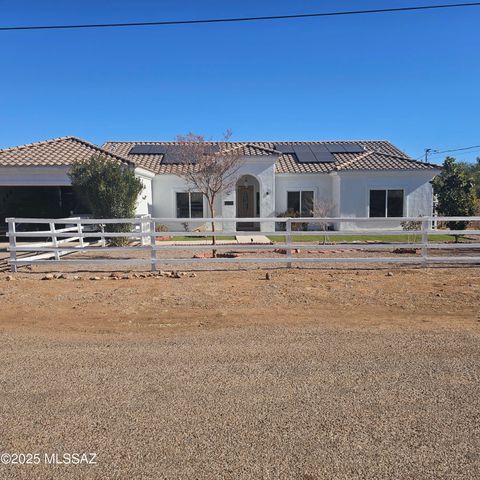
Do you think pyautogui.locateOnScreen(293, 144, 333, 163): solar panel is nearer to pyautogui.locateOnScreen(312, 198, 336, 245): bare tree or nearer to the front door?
pyautogui.locateOnScreen(312, 198, 336, 245): bare tree

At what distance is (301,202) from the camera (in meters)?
23.2

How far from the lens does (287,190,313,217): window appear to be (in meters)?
22.9

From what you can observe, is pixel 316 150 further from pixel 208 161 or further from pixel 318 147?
pixel 208 161

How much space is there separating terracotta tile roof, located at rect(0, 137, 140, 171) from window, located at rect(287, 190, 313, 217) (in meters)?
8.50

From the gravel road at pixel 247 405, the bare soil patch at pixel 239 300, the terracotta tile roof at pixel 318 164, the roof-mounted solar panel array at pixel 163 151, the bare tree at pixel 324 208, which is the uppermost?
the roof-mounted solar panel array at pixel 163 151

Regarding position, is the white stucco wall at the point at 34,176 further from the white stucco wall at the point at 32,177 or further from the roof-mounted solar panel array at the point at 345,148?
the roof-mounted solar panel array at the point at 345,148

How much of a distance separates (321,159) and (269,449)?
74.3 ft

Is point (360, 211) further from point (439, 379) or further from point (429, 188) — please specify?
point (439, 379)

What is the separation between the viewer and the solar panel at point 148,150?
2503 centimetres

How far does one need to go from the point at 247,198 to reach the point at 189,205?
364 cm

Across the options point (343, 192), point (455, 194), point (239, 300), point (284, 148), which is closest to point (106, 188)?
point (239, 300)

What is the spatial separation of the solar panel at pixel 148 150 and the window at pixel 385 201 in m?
11.7

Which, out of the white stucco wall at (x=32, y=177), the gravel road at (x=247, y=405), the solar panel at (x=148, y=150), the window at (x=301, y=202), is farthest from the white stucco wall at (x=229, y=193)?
the gravel road at (x=247, y=405)

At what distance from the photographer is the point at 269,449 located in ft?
10.2
